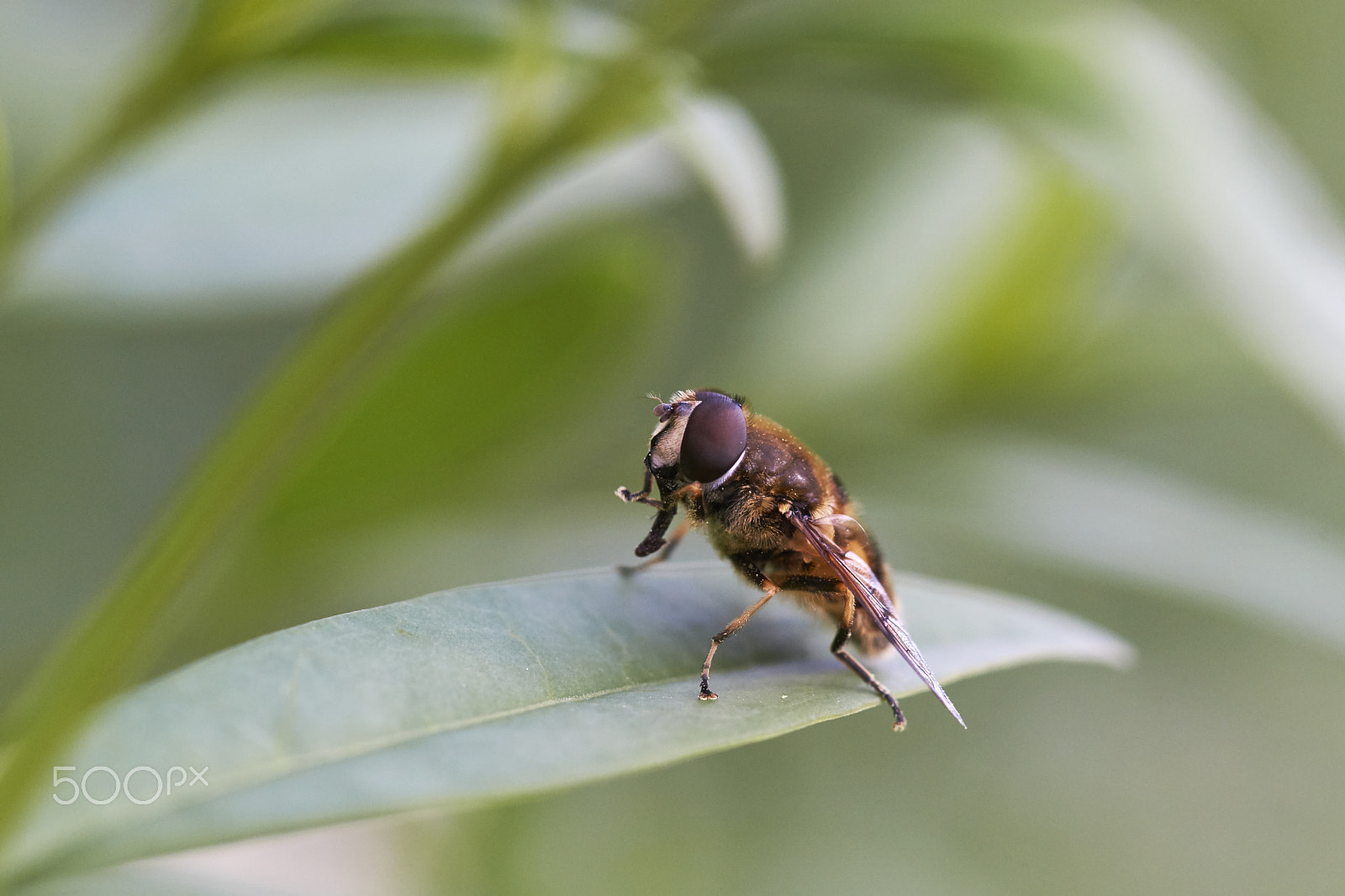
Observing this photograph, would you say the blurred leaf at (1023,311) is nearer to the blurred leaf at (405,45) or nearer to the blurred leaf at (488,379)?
the blurred leaf at (488,379)

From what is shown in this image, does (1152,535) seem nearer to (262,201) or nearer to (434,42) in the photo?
(434,42)

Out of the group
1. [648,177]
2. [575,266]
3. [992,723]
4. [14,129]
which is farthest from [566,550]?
[992,723]

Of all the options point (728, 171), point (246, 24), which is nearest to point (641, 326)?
point (728, 171)

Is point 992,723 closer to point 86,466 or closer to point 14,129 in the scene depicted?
point 86,466

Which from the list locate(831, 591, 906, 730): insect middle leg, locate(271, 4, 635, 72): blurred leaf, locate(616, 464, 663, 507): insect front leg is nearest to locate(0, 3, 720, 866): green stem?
locate(271, 4, 635, 72): blurred leaf

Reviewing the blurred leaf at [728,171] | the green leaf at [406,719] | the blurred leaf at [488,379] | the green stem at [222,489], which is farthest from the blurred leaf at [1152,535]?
the green stem at [222,489]

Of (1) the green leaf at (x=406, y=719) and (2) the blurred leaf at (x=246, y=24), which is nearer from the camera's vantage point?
(1) the green leaf at (x=406, y=719)
